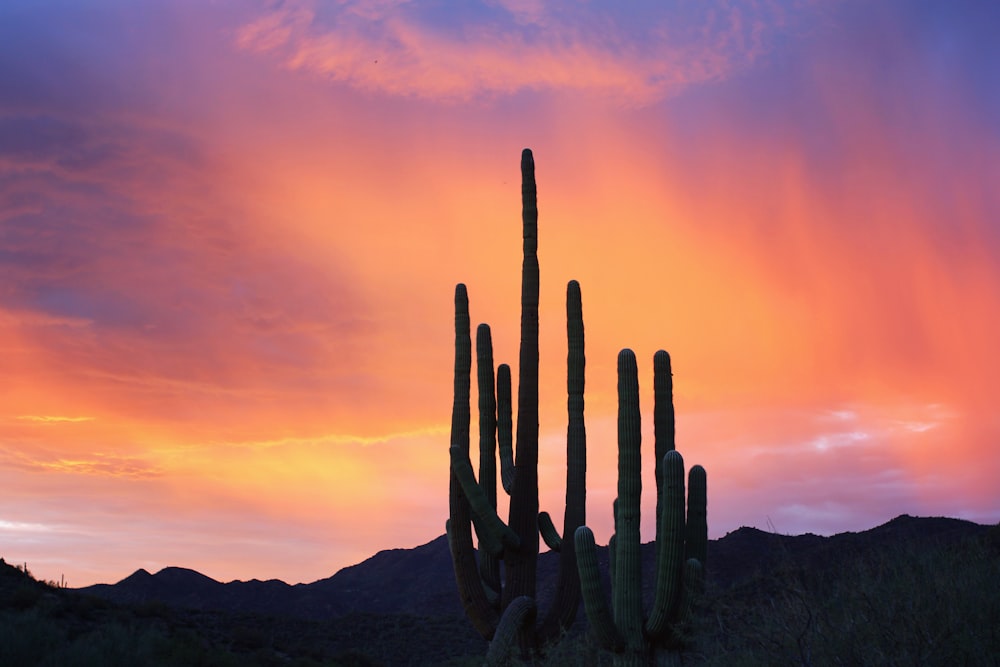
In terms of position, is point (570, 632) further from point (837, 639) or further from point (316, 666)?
point (316, 666)

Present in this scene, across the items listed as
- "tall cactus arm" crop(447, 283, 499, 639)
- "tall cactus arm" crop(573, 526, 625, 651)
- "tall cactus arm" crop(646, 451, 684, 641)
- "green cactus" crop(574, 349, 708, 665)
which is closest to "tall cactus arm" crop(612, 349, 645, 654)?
"green cactus" crop(574, 349, 708, 665)

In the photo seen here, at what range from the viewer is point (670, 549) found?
1541 cm

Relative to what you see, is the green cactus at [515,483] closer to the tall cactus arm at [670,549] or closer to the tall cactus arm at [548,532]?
the tall cactus arm at [548,532]

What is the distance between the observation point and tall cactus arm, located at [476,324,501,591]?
19.0 meters

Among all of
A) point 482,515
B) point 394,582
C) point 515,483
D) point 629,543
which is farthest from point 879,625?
point 394,582

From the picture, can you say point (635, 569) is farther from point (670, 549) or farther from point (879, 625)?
point (879, 625)

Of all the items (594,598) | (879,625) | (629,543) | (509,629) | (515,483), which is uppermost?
(515,483)

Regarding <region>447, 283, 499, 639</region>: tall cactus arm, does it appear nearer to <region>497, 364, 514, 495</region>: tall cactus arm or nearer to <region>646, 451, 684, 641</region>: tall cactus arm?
<region>497, 364, 514, 495</region>: tall cactus arm

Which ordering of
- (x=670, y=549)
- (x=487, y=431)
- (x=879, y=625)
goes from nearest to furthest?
(x=879, y=625) < (x=670, y=549) < (x=487, y=431)

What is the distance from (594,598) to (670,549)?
Result: 1449mm

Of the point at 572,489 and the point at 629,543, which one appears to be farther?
the point at 572,489

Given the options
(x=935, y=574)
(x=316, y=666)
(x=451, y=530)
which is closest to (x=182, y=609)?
(x=316, y=666)

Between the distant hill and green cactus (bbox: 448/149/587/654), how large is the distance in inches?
1009

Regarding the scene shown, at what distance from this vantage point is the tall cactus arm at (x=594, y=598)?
1559 cm
